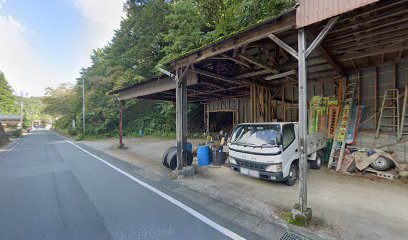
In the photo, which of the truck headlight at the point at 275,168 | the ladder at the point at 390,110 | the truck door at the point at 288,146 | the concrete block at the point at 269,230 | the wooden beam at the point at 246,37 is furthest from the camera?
the ladder at the point at 390,110

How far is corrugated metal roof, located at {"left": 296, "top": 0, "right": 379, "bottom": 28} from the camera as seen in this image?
310 cm

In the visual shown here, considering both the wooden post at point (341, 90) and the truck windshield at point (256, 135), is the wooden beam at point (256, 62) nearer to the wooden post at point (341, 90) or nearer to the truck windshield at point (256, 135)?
the truck windshield at point (256, 135)

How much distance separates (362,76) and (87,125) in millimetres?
27347

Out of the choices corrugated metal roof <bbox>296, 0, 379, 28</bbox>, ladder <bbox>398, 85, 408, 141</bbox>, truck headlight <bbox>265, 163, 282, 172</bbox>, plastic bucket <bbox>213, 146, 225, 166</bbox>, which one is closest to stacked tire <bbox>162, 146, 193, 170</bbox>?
plastic bucket <bbox>213, 146, 225, 166</bbox>

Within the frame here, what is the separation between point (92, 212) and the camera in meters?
3.82

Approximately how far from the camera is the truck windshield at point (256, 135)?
16.5 feet

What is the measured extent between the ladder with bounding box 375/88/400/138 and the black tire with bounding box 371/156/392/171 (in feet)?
3.69

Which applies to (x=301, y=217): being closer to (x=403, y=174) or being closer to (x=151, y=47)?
(x=403, y=174)

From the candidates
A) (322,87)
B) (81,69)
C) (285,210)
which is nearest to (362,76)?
(322,87)

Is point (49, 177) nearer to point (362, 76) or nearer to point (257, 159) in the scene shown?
point (257, 159)

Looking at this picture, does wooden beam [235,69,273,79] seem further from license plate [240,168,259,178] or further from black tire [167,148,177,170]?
black tire [167,148,177,170]

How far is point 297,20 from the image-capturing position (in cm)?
349

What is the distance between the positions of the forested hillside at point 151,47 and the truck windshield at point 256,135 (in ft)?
24.1

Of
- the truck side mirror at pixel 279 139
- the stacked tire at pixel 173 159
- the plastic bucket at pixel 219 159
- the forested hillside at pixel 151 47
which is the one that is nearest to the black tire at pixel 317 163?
the truck side mirror at pixel 279 139
